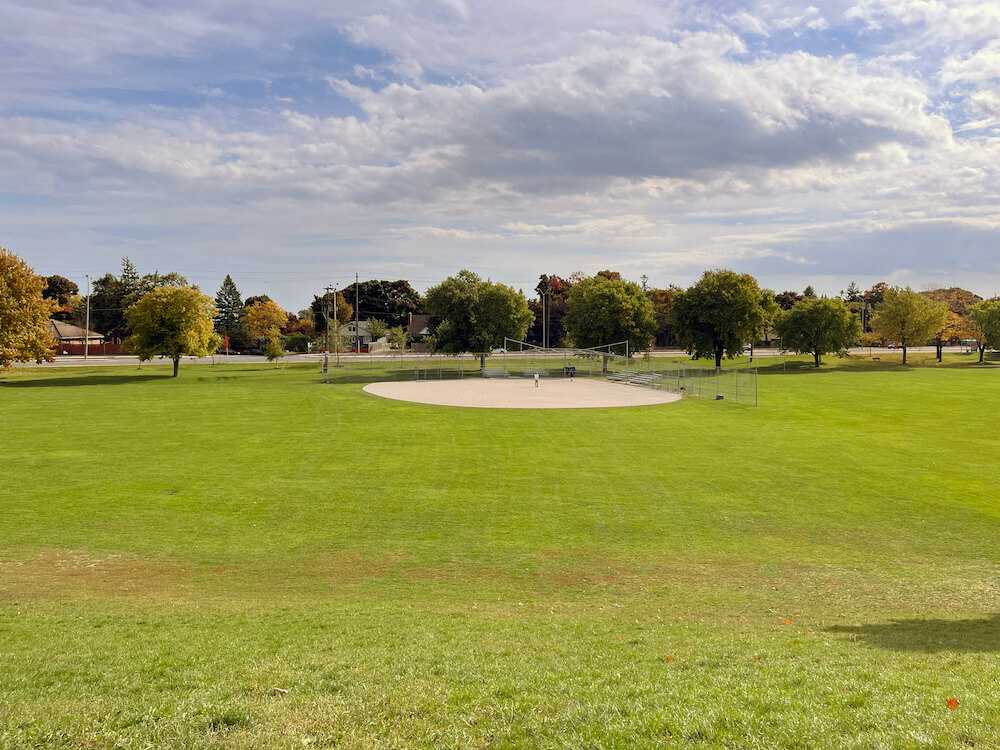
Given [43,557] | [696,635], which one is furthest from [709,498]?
[43,557]

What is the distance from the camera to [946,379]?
61.2 metres

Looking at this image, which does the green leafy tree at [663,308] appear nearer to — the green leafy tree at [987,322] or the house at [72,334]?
the green leafy tree at [987,322]

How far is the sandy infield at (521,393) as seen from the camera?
4284cm

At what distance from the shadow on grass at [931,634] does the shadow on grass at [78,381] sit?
5784cm

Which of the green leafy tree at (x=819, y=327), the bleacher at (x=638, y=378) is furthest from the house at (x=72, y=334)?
the green leafy tree at (x=819, y=327)

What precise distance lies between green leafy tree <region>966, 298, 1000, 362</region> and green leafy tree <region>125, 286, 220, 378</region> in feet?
297

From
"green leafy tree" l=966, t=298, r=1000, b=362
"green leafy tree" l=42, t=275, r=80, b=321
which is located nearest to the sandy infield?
"green leafy tree" l=966, t=298, r=1000, b=362

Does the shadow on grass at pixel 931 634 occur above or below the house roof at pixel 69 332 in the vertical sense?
below

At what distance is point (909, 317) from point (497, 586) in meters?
91.2

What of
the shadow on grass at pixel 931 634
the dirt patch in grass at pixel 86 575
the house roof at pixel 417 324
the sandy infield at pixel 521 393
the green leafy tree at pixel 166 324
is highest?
the house roof at pixel 417 324

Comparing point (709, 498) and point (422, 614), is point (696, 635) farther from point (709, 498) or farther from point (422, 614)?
point (709, 498)

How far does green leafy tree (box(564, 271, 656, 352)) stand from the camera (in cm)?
7262

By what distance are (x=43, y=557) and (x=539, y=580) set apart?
10037 mm

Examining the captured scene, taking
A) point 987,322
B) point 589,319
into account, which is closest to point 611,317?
point 589,319
